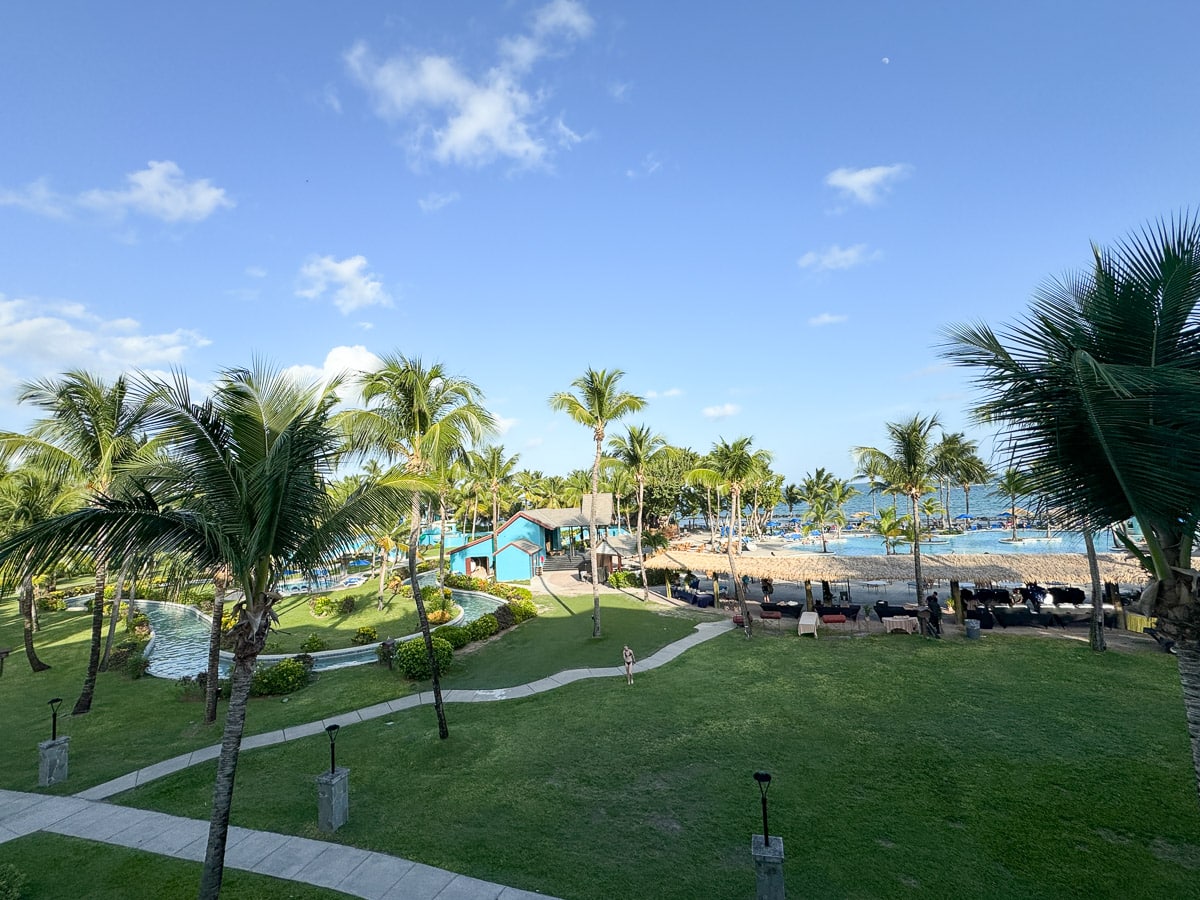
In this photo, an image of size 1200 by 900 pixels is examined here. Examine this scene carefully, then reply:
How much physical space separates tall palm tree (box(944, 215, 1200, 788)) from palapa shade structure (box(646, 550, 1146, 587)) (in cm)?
1906

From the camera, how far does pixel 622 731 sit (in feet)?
44.5

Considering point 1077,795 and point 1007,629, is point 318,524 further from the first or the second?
point 1007,629

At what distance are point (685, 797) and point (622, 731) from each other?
342 centimetres

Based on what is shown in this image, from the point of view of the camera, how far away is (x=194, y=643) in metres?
28.4

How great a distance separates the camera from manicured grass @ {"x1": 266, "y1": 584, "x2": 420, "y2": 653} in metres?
26.1

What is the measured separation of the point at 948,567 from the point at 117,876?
28.3 m

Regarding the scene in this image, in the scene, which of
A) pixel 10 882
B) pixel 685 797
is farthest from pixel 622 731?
pixel 10 882

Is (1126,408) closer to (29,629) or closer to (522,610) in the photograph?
(522,610)

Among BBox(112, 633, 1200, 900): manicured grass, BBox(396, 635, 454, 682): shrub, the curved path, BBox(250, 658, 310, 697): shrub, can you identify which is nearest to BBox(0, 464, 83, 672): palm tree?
BBox(250, 658, 310, 697): shrub

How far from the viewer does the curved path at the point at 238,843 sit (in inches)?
318

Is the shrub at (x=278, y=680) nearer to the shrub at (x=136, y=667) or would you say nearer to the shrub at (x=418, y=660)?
the shrub at (x=418, y=660)

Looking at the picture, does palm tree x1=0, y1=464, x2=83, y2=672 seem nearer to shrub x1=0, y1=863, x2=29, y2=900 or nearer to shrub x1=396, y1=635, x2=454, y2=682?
shrub x1=396, y1=635, x2=454, y2=682

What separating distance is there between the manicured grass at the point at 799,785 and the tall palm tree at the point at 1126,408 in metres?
3.41

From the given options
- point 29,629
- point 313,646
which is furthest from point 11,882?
point 29,629
